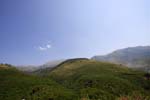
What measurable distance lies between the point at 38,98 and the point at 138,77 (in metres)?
78.5

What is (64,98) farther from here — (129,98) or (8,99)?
A: (129,98)

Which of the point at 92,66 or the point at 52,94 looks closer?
the point at 52,94

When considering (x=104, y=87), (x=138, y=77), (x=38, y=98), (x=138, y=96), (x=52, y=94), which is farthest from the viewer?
(x=138, y=77)

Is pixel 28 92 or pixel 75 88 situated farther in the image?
pixel 75 88

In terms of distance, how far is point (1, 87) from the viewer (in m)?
94.8

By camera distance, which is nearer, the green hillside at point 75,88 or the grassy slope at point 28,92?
the grassy slope at point 28,92

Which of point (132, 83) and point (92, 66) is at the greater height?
point (92, 66)

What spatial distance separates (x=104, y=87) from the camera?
10662 centimetres

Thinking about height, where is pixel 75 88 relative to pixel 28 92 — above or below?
below

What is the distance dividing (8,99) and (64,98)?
17.3 meters

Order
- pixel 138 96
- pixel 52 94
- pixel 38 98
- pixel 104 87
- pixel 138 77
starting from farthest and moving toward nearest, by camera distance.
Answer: pixel 138 77, pixel 104 87, pixel 52 94, pixel 38 98, pixel 138 96

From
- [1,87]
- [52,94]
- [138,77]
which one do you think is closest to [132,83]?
[138,77]

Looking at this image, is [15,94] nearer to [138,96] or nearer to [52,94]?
[52,94]

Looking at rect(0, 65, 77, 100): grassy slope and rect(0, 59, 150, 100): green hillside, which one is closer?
rect(0, 65, 77, 100): grassy slope
